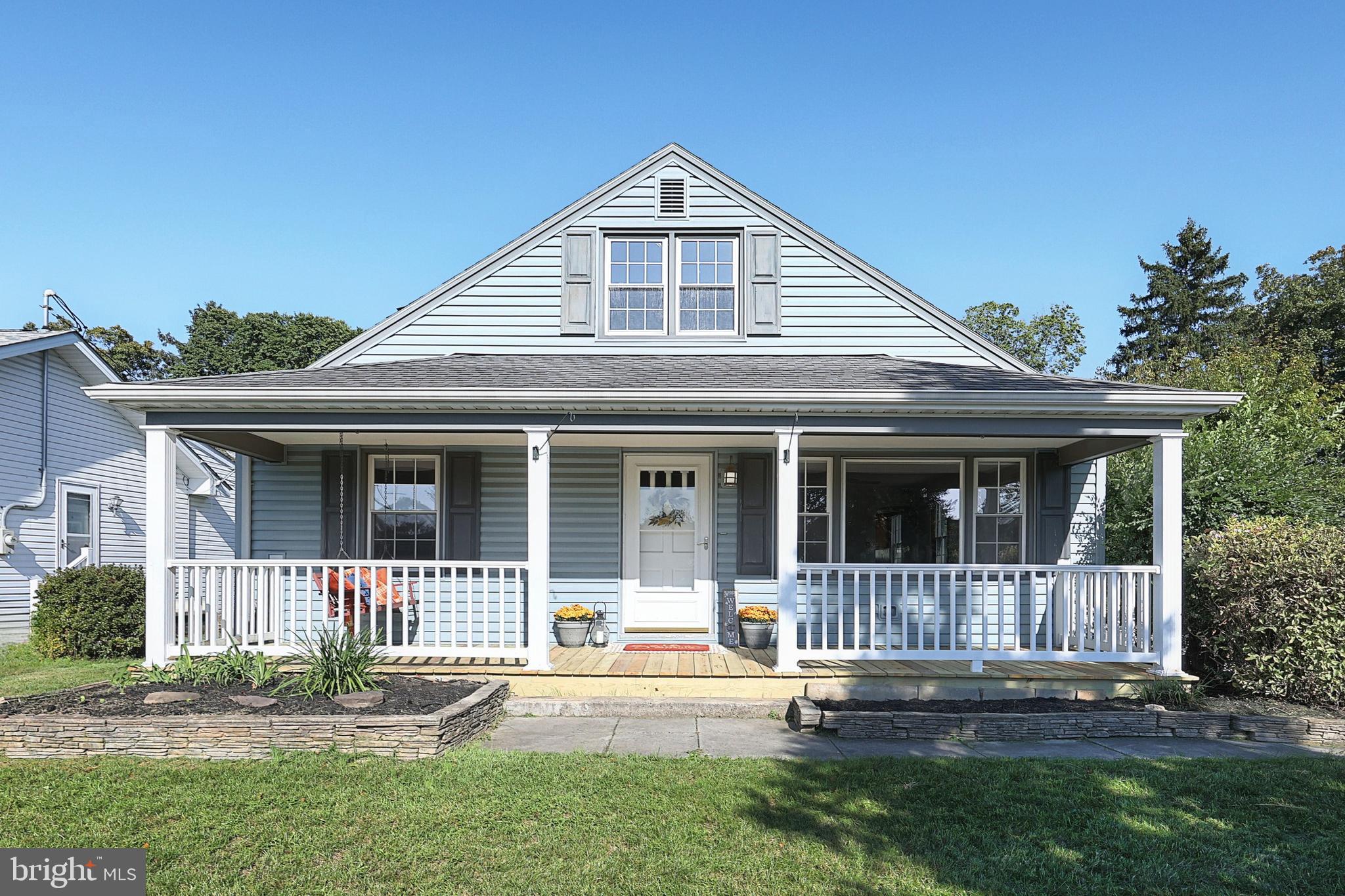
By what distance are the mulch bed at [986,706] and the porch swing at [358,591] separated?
3732 millimetres

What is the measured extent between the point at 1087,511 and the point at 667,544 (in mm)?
4776

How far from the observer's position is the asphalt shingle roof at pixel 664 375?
7020mm

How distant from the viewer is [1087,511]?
9.06 metres

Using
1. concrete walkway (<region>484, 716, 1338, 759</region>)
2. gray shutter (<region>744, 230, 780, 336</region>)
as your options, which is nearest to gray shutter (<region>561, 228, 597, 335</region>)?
gray shutter (<region>744, 230, 780, 336</region>)

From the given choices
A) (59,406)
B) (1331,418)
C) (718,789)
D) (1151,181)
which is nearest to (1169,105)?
(1331,418)

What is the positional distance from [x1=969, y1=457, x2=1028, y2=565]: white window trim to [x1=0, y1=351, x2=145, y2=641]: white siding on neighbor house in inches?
479

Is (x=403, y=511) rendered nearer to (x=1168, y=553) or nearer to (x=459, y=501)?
(x=459, y=501)

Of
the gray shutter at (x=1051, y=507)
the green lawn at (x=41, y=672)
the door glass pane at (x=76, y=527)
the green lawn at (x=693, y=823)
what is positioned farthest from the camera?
A: the door glass pane at (x=76, y=527)

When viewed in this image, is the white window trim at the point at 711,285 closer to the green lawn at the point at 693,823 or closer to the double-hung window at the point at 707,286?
the double-hung window at the point at 707,286

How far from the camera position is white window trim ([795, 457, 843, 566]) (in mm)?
8945

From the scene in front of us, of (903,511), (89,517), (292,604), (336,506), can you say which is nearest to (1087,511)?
(903,511)

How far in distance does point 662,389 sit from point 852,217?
38.8 feet

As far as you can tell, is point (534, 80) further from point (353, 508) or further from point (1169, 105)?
point (1169, 105)

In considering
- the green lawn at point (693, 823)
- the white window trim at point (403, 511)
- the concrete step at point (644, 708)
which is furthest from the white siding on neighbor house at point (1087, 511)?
the white window trim at point (403, 511)
